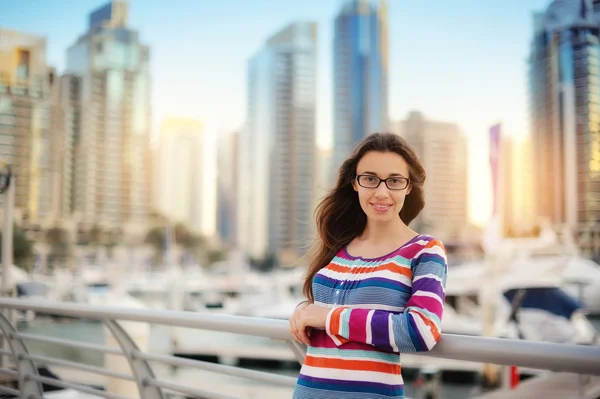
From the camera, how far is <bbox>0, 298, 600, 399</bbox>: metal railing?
4.16ft

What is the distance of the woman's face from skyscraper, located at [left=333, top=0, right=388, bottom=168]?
7571 cm

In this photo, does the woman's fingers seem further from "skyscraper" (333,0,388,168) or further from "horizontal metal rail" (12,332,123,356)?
"skyscraper" (333,0,388,168)

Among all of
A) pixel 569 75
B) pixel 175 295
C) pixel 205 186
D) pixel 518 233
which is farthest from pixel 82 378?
pixel 205 186

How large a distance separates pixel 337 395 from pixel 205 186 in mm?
→ 95513

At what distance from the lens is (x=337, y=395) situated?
130 centimetres

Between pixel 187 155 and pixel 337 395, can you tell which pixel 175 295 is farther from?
pixel 187 155

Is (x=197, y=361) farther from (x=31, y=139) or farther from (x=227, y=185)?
(x=227, y=185)

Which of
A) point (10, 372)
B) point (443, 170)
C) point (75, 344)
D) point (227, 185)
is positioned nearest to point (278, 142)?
point (227, 185)

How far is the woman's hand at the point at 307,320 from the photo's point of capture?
54.0 inches

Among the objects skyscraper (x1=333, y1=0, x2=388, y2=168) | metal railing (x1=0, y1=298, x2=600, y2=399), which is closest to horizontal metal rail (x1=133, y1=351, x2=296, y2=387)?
metal railing (x1=0, y1=298, x2=600, y2=399)

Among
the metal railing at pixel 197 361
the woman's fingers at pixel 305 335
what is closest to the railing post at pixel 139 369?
the metal railing at pixel 197 361

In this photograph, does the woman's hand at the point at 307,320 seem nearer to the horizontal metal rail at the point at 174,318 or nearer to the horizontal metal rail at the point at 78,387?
the horizontal metal rail at the point at 174,318

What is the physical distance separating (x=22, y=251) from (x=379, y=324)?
49324 mm

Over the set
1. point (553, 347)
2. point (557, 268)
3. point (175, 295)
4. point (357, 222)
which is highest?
point (357, 222)
